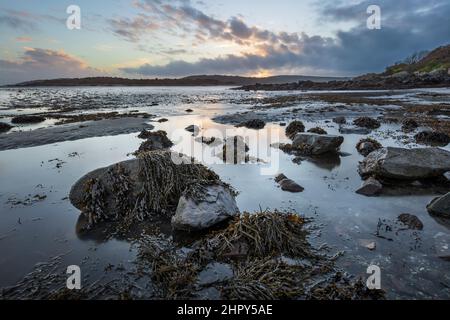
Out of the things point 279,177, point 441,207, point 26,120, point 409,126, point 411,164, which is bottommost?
point 441,207

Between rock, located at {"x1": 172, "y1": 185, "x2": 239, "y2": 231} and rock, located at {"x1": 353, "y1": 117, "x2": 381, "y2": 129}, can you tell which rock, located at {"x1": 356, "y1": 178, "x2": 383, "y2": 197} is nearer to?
rock, located at {"x1": 172, "y1": 185, "x2": 239, "y2": 231}

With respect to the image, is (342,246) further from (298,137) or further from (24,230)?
(298,137)

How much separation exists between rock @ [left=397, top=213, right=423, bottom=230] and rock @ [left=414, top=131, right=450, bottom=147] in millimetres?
7618

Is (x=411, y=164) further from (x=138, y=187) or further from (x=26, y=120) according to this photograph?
(x=26, y=120)

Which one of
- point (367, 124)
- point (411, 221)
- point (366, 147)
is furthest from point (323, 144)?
point (367, 124)

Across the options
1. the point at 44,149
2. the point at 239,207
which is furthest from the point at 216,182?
the point at 44,149

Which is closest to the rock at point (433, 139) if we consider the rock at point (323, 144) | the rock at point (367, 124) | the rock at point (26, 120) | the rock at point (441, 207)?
the rock at point (367, 124)

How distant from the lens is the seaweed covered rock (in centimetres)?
593

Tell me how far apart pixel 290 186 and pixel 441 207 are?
290cm

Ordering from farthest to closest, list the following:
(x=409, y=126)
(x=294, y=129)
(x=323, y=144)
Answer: (x=409, y=126) < (x=294, y=129) < (x=323, y=144)

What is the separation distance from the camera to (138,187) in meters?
6.46

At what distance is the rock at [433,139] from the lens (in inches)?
459

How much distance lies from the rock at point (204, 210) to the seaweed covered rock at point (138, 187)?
0.93 feet
